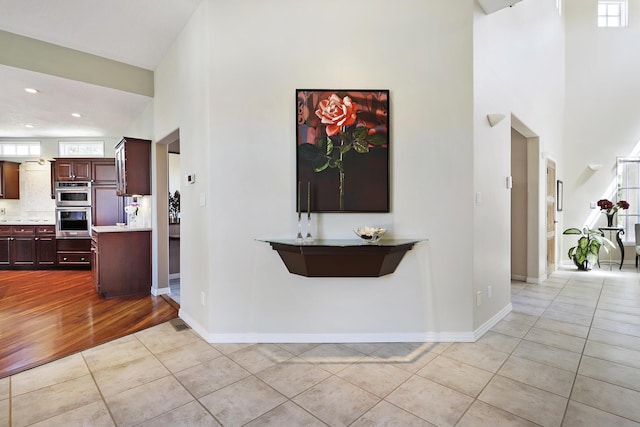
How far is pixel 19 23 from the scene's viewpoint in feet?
10.3

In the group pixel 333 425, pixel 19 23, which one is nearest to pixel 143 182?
pixel 19 23

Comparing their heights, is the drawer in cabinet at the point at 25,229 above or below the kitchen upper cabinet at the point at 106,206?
below

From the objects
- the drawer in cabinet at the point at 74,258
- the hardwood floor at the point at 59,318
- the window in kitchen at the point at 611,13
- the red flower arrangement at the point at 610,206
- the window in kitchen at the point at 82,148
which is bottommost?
the hardwood floor at the point at 59,318

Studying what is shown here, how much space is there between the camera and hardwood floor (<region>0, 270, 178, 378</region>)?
2.62 metres

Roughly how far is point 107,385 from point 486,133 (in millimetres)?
3539

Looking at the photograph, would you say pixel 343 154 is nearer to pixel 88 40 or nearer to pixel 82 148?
pixel 88 40

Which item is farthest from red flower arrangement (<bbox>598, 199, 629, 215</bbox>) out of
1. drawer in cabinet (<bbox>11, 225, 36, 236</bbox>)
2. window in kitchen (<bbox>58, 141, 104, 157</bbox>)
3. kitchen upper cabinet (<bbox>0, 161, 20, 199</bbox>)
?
kitchen upper cabinet (<bbox>0, 161, 20, 199</bbox>)

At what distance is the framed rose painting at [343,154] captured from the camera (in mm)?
2686

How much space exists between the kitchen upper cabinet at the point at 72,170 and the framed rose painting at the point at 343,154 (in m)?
5.25

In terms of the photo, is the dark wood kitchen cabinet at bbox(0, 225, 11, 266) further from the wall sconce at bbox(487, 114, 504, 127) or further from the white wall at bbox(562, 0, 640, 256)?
the white wall at bbox(562, 0, 640, 256)

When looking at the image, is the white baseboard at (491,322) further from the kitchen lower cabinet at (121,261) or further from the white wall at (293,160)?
the kitchen lower cabinet at (121,261)

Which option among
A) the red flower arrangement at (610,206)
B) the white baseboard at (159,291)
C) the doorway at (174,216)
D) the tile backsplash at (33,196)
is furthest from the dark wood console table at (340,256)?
the tile backsplash at (33,196)

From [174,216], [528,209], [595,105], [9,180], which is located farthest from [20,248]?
[595,105]

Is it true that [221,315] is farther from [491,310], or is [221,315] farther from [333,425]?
[491,310]
